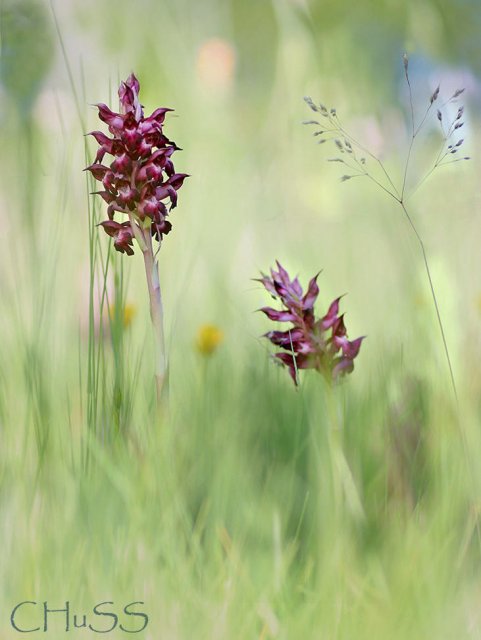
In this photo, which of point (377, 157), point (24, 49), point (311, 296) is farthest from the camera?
point (24, 49)

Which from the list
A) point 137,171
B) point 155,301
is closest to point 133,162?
point 137,171

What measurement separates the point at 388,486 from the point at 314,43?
2.67 ft

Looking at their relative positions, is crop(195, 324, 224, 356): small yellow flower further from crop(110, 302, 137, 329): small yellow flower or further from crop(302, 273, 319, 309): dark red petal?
crop(302, 273, 319, 309): dark red petal

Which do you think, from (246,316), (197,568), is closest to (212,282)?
(246,316)

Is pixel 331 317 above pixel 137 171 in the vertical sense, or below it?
below

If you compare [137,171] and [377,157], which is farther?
[377,157]

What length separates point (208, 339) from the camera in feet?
3.97

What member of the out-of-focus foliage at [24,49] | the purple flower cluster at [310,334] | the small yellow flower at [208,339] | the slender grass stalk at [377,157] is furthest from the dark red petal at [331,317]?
the out-of-focus foliage at [24,49]

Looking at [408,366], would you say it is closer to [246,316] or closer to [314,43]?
[246,316]

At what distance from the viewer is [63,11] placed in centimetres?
148

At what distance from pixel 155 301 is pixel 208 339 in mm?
208

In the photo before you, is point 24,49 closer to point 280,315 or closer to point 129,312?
point 129,312

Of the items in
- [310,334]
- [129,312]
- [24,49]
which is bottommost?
[310,334]

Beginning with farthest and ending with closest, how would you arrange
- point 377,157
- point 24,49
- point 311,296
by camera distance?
point 24,49 < point 377,157 < point 311,296
